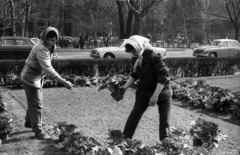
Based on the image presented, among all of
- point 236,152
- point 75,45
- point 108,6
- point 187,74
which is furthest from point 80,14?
point 236,152

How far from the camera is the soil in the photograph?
4555 millimetres

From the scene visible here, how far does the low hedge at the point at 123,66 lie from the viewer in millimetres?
9766

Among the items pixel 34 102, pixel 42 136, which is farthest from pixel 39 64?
pixel 42 136

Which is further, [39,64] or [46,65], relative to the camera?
[39,64]

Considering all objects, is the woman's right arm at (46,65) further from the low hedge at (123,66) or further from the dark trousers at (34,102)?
the low hedge at (123,66)

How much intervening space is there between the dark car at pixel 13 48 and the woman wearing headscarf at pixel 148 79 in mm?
13383

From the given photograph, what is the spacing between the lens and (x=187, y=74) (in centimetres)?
1244

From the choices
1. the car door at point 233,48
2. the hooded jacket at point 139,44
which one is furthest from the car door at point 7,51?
the car door at point 233,48

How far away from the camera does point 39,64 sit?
430cm

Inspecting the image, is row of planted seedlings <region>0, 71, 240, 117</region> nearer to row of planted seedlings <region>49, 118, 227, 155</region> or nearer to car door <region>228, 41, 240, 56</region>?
row of planted seedlings <region>49, 118, 227, 155</region>

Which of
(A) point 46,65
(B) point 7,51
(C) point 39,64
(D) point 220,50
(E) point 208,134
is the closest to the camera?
(E) point 208,134

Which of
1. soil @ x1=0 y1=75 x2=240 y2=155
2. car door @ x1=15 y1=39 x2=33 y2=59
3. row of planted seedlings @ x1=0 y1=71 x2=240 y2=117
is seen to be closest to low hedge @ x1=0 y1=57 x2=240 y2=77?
row of planted seedlings @ x1=0 y1=71 x2=240 y2=117

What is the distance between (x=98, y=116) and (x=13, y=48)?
38.0ft

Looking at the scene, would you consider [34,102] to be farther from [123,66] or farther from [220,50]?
[220,50]
